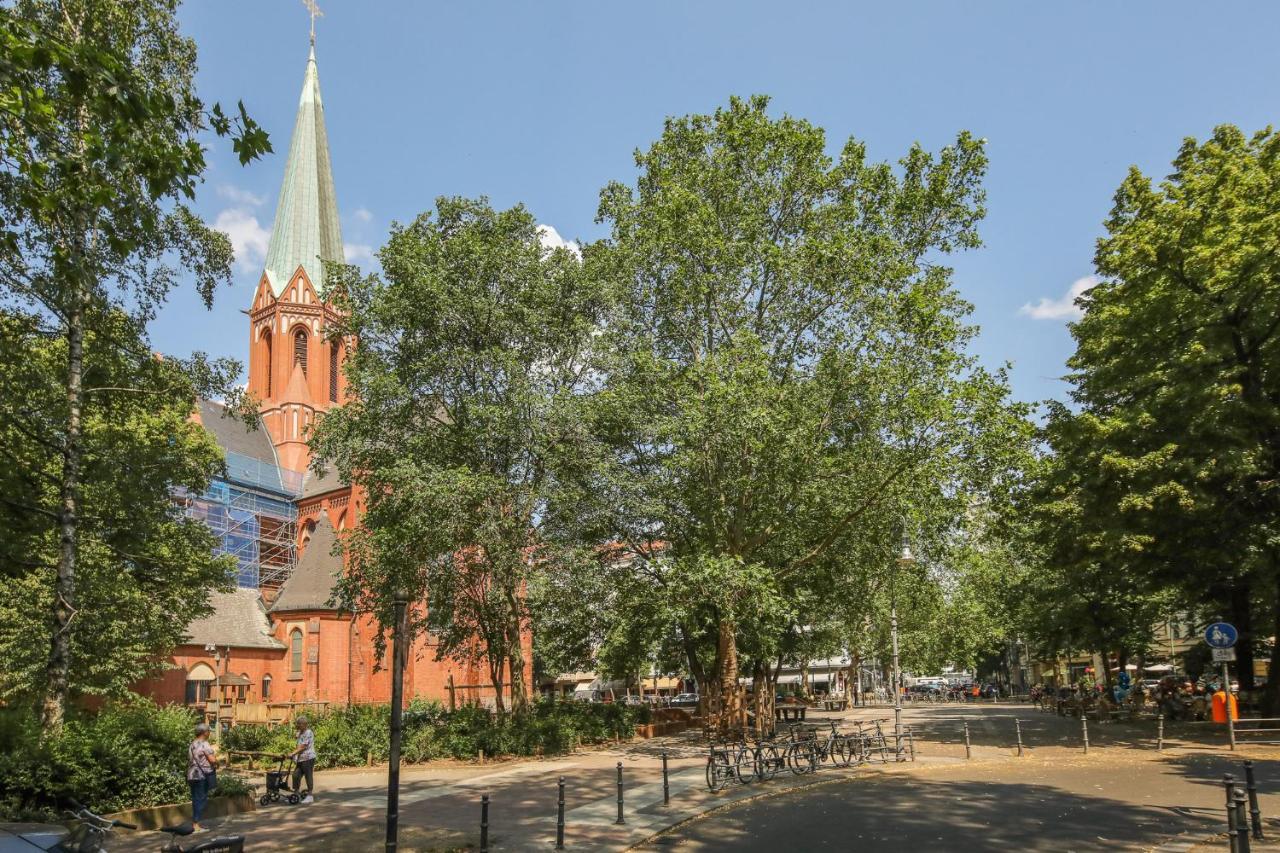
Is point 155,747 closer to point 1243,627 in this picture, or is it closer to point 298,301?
point 1243,627

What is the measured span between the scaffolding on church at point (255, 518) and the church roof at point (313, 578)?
19.0 feet

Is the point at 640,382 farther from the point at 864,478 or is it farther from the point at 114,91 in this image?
the point at 114,91

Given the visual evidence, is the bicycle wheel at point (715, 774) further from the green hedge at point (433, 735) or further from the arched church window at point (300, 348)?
the arched church window at point (300, 348)

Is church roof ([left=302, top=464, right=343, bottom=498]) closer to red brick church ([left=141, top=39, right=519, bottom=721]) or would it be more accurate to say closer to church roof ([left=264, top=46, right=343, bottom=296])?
red brick church ([left=141, top=39, right=519, bottom=721])

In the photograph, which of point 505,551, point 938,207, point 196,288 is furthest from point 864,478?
point 196,288

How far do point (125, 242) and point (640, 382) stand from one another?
1659 cm

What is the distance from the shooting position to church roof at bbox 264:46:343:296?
73562 mm

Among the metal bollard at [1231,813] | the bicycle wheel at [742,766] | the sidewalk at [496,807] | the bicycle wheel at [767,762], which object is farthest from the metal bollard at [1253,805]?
the bicycle wheel at [767,762]

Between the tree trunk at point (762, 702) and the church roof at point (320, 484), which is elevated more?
the church roof at point (320, 484)

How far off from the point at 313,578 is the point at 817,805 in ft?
146

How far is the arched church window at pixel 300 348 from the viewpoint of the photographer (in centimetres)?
7306

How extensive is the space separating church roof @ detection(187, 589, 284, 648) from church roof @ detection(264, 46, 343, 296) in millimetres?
30838

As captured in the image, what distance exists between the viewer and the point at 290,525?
64938 mm

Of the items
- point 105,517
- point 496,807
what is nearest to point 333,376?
point 105,517
